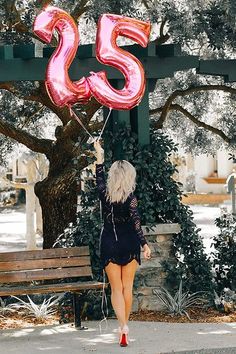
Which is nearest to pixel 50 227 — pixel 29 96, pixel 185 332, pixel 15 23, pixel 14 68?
pixel 29 96

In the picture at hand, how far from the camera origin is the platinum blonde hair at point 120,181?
7695mm

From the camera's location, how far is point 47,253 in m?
9.06

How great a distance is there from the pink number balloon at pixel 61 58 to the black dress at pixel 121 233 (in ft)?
4.50

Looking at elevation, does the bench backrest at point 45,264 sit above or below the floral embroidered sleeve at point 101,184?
below

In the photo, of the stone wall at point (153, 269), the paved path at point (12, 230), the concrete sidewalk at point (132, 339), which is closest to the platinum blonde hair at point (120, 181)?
the concrete sidewalk at point (132, 339)

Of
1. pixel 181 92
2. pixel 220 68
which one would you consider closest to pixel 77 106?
pixel 181 92

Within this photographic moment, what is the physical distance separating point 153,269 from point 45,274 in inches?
56.1

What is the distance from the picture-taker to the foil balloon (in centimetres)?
863

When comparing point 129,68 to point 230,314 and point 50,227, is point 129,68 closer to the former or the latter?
point 230,314

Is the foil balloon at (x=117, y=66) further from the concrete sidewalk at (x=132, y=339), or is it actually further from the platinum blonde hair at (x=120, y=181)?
the concrete sidewalk at (x=132, y=339)

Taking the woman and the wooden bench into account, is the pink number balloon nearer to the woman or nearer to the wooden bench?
the woman

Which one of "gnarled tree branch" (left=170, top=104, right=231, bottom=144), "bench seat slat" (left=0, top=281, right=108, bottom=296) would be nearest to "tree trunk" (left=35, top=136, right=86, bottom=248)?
"gnarled tree branch" (left=170, top=104, right=231, bottom=144)

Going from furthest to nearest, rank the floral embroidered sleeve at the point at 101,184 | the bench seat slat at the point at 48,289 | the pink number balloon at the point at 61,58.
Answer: the pink number balloon at the point at 61,58, the bench seat slat at the point at 48,289, the floral embroidered sleeve at the point at 101,184

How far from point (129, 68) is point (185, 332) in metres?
2.83
